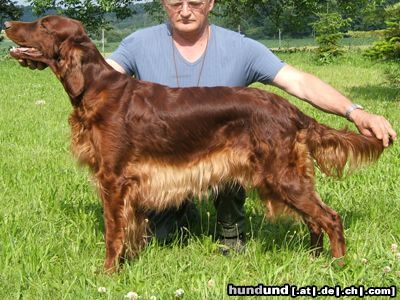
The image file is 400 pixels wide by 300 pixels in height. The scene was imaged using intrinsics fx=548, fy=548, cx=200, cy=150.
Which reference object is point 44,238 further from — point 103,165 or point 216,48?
point 216,48

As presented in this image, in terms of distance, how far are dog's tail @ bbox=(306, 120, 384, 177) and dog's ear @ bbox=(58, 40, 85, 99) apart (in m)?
1.30

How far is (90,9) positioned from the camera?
95.2ft

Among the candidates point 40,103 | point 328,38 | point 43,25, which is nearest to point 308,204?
point 43,25

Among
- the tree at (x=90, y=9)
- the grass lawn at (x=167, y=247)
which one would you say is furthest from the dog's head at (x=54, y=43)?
the tree at (x=90, y=9)

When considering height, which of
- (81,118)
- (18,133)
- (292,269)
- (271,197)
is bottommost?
(18,133)

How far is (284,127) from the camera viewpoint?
2.98 metres

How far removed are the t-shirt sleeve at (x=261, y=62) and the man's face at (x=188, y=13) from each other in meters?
0.33

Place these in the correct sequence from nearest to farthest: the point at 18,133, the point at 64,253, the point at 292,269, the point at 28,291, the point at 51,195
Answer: the point at 28,291, the point at 292,269, the point at 64,253, the point at 51,195, the point at 18,133

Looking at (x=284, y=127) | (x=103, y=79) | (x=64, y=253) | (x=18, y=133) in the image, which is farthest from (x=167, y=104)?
(x=18, y=133)

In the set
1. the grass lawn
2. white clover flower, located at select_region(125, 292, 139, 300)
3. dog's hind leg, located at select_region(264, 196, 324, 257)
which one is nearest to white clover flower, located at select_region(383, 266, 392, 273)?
the grass lawn

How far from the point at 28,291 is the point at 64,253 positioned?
1.57 ft

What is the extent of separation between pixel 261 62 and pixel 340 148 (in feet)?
2.51

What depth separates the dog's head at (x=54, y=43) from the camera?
2955 mm

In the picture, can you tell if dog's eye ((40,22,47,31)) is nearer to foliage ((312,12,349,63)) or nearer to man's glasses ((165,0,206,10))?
man's glasses ((165,0,206,10))
